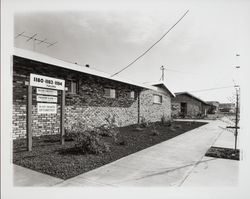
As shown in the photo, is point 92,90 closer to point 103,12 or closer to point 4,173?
point 103,12

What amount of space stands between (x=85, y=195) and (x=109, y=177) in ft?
1.84

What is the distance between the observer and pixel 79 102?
9.22 m

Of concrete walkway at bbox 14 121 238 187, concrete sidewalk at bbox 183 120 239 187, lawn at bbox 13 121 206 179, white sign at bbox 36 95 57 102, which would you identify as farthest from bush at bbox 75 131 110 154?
concrete sidewalk at bbox 183 120 239 187

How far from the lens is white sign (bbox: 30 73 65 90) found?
5656 mm

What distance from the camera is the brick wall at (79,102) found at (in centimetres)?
680

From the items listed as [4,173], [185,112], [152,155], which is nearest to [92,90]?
[152,155]

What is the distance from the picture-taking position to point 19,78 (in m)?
6.78

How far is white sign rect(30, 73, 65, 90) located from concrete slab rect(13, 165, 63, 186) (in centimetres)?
265

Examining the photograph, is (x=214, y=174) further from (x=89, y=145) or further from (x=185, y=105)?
(x=185, y=105)

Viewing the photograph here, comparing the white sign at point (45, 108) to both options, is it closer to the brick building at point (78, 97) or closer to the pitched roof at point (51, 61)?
the brick building at point (78, 97)

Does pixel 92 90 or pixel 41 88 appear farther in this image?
pixel 92 90

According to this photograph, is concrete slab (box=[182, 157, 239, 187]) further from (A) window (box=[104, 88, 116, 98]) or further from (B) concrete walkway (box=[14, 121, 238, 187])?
(A) window (box=[104, 88, 116, 98])

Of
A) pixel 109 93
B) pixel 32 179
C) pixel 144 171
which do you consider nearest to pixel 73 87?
pixel 109 93

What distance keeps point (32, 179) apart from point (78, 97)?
5748mm
